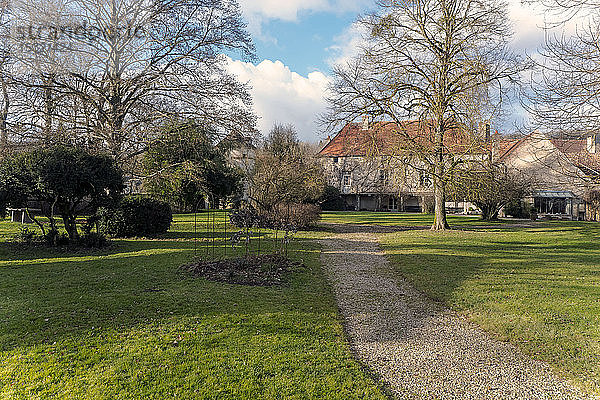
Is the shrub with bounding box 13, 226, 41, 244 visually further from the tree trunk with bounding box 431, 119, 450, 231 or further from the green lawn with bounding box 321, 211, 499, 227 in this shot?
the green lawn with bounding box 321, 211, 499, 227

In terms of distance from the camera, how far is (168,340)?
4598 millimetres

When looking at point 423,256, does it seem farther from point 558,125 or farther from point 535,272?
point 558,125

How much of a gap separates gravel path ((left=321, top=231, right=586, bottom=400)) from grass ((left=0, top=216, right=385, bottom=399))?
33 centimetres

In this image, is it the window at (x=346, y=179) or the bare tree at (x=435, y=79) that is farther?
the window at (x=346, y=179)

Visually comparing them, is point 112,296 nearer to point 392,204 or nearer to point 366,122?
point 366,122

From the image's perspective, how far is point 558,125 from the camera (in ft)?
34.4

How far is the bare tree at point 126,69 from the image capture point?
43.5 ft

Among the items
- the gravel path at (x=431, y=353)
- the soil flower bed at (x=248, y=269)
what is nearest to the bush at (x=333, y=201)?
the soil flower bed at (x=248, y=269)

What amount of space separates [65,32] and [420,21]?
14.9m

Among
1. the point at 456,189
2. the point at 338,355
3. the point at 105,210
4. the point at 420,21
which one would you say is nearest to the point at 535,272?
the point at 338,355

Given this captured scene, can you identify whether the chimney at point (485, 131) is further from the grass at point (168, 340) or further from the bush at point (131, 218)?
the bush at point (131, 218)

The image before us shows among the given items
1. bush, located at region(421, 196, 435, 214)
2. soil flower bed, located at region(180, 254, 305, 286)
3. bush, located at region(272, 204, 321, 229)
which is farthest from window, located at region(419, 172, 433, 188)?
bush, located at region(421, 196, 435, 214)

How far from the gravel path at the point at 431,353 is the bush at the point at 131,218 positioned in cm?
878

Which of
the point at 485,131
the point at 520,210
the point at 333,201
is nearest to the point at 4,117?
the point at 485,131
